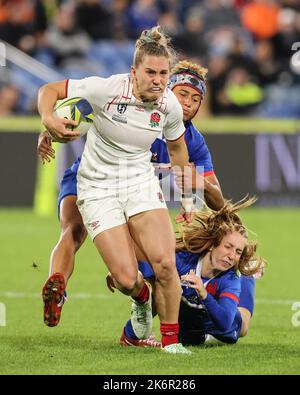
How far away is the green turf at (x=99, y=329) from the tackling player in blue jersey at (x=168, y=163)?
0.64 meters

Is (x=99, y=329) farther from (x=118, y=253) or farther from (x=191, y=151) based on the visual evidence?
(x=191, y=151)

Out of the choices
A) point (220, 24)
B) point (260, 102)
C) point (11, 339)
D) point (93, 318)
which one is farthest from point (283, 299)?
point (220, 24)

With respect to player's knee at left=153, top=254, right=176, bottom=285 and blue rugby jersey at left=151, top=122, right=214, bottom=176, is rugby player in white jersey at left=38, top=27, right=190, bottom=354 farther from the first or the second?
blue rugby jersey at left=151, top=122, right=214, bottom=176

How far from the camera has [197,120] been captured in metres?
17.2

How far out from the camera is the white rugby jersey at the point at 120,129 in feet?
21.9

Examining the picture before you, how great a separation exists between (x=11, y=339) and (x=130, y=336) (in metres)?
0.88

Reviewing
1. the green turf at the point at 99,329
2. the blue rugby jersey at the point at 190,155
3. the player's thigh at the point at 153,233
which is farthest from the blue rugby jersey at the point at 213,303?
the blue rugby jersey at the point at 190,155

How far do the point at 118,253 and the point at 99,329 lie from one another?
1389 millimetres

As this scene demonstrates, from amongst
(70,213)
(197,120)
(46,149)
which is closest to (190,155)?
(70,213)

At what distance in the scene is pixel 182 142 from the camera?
7.00 metres

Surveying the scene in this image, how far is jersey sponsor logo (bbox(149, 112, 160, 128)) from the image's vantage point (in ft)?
22.1

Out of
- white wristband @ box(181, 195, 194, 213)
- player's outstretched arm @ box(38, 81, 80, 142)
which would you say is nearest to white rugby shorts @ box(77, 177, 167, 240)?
white wristband @ box(181, 195, 194, 213)

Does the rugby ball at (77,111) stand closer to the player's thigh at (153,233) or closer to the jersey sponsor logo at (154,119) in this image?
the jersey sponsor logo at (154,119)

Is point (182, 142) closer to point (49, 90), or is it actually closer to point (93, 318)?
point (49, 90)
